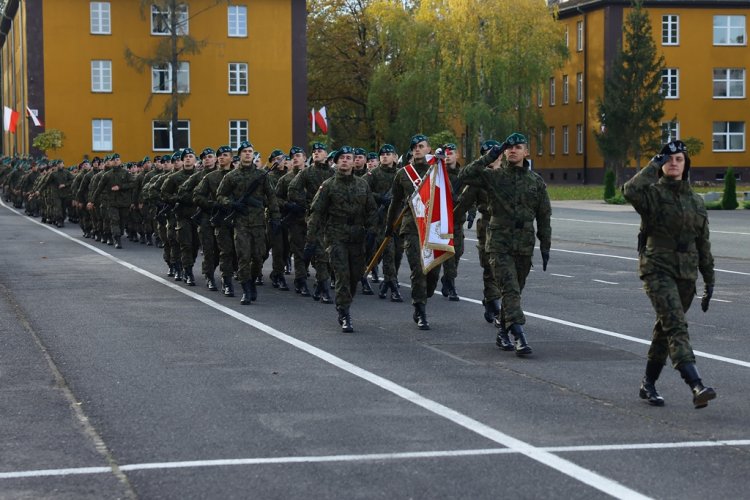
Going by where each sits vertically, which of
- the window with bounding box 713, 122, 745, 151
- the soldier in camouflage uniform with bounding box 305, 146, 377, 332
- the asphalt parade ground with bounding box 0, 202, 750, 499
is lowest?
the asphalt parade ground with bounding box 0, 202, 750, 499

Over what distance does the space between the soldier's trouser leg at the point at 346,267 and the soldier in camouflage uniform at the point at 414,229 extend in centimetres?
43

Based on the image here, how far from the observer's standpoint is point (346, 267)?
1321cm

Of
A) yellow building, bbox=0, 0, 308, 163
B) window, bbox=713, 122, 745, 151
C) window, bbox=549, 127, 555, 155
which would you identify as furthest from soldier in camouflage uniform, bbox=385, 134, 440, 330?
window, bbox=549, 127, 555, 155

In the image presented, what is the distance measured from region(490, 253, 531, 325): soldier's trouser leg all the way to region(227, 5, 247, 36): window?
5482 centimetres

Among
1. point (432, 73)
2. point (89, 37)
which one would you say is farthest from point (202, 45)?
point (432, 73)

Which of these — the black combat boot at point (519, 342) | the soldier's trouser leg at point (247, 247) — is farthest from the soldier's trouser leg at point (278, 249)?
the black combat boot at point (519, 342)

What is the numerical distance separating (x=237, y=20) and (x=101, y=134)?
8.49 meters

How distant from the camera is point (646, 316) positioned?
1427 cm

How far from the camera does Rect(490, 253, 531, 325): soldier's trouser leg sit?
11047mm

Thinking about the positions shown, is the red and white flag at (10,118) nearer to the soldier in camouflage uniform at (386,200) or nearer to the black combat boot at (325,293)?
the soldier in camouflage uniform at (386,200)

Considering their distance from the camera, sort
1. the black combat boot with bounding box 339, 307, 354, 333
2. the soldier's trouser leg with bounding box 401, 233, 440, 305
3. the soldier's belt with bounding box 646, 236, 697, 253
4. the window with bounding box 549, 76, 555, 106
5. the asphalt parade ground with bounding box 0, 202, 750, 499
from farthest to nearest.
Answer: the window with bounding box 549, 76, 555, 106, the soldier's trouser leg with bounding box 401, 233, 440, 305, the black combat boot with bounding box 339, 307, 354, 333, the soldier's belt with bounding box 646, 236, 697, 253, the asphalt parade ground with bounding box 0, 202, 750, 499

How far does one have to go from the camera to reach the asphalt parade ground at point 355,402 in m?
6.64

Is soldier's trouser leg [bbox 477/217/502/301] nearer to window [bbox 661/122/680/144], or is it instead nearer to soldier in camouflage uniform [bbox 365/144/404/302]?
soldier in camouflage uniform [bbox 365/144/404/302]

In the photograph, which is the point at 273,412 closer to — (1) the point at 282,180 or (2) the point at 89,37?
(1) the point at 282,180
